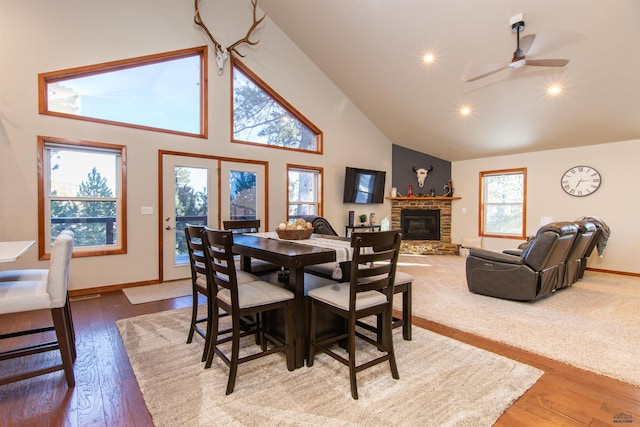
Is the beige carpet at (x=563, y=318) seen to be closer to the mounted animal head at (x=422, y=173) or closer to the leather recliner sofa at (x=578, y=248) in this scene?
the leather recliner sofa at (x=578, y=248)

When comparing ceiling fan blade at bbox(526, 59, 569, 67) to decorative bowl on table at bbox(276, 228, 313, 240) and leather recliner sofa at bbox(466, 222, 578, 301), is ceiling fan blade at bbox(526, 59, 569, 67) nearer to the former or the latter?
leather recliner sofa at bbox(466, 222, 578, 301)

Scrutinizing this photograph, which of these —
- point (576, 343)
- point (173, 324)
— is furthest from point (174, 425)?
point (576, 343)

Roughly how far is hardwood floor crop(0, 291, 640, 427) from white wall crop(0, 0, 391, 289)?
6.85 feet

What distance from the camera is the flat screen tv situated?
6953 mm

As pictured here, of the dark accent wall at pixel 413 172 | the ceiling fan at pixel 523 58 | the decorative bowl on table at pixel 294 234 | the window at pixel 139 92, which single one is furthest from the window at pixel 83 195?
the dark accent wall at pixel 413 172

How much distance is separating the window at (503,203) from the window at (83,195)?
289 inches

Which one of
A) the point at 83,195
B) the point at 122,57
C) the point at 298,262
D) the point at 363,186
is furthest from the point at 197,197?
the point at 363,186

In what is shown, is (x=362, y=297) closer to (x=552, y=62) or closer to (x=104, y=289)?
(x=552, y=62)

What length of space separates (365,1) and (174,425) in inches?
207

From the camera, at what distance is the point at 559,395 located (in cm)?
201

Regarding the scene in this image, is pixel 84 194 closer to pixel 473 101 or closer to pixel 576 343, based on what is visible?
pixel 576 343

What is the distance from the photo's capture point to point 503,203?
722 cm

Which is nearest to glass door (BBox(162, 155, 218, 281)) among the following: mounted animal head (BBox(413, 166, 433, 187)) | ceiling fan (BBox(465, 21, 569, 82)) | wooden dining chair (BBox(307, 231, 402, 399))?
wooden dining chair (BBox(307, 231, 402, 399))

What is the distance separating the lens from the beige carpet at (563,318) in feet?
8.32
